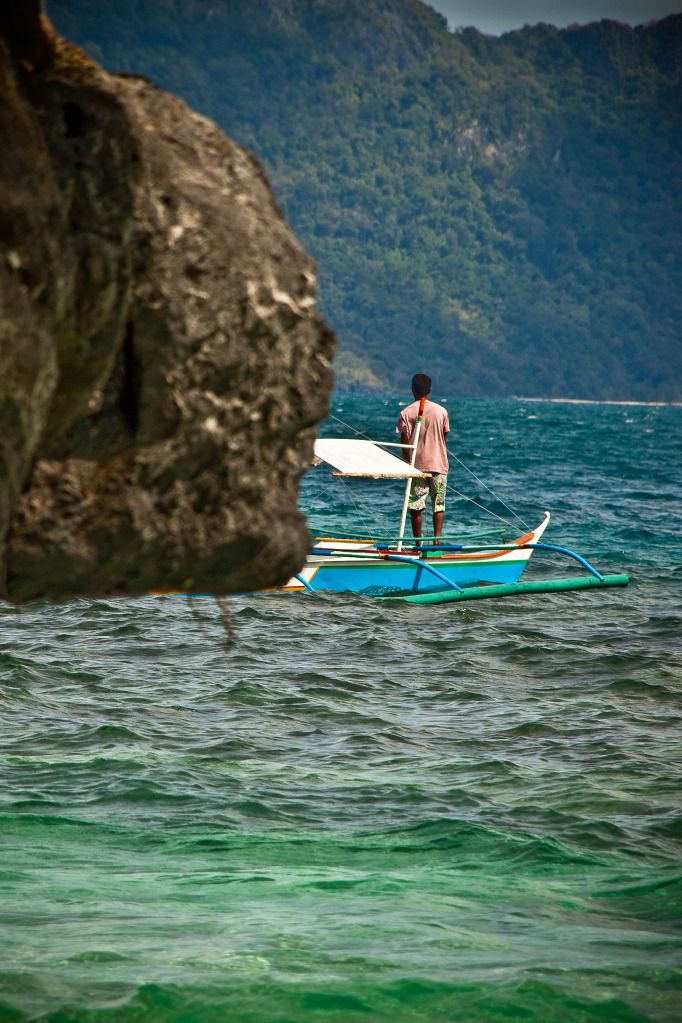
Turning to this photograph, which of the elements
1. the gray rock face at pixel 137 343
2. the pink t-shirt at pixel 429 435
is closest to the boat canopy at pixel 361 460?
the pink t-shirt at pixel 429 435

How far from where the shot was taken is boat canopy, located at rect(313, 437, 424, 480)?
1463 cm

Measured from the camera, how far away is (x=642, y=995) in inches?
215

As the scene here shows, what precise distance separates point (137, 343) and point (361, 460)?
12108 mm

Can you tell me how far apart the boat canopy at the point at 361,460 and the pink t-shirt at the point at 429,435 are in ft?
0.85

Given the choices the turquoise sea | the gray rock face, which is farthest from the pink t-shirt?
the gray rock face

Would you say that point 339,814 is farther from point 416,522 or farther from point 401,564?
point 416,522

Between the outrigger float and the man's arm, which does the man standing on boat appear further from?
the outrigger float

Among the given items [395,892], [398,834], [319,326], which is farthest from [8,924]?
[319,326]

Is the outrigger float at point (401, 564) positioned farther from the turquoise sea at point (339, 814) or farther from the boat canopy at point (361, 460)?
the turquoise sea at point (339, 814)

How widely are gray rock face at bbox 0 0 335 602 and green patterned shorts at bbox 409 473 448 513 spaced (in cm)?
1258

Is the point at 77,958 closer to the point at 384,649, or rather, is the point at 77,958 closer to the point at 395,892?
the point at 395,892

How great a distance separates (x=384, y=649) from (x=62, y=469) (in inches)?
403

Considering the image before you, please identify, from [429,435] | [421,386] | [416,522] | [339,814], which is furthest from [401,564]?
[339,814]

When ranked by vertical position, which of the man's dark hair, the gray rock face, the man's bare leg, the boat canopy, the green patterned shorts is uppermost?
the gray rock face
